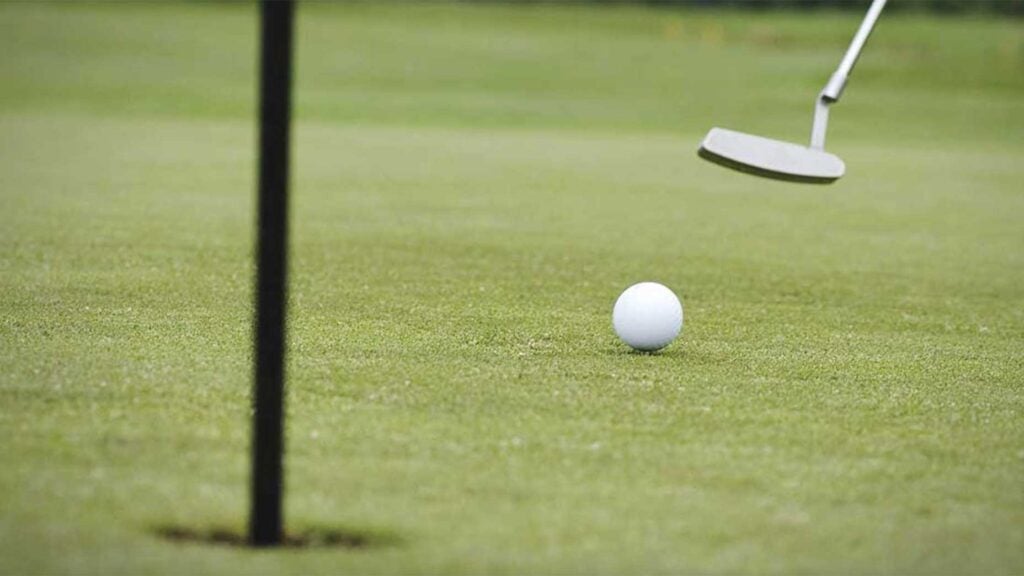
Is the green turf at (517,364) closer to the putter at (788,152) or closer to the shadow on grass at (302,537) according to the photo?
the shadow on grass at (302,537)

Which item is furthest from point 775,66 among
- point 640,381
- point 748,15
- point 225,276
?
point 640,381

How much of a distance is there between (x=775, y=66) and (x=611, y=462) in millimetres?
51032

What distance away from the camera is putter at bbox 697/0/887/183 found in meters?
9.86

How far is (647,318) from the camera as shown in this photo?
33.1ft

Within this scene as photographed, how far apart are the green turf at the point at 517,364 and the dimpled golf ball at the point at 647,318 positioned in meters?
0.15

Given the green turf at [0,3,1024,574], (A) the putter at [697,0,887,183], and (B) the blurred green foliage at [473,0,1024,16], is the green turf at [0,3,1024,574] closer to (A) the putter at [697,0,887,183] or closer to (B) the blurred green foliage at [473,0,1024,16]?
(A) the putter at [697,0,887,183]

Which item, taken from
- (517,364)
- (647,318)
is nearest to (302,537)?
(517,364)

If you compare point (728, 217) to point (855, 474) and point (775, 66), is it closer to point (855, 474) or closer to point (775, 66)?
point (855, 474)

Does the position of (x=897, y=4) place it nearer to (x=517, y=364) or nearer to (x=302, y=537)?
(x=517, y=364)

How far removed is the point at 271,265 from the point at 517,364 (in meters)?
3.99

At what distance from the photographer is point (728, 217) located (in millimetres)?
20969

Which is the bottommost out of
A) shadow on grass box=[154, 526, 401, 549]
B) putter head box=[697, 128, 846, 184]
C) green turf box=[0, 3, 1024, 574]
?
green turf box=[0, 3, 1024, 574]

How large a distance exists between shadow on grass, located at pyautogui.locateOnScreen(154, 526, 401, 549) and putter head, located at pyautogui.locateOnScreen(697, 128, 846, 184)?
4242mm

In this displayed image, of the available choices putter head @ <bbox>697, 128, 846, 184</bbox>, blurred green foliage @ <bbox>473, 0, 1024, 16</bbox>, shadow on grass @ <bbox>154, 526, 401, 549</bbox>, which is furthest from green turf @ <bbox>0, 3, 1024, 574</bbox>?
blurred green foliage @ <bbox>473, 0, 1024, 16</bbox>
